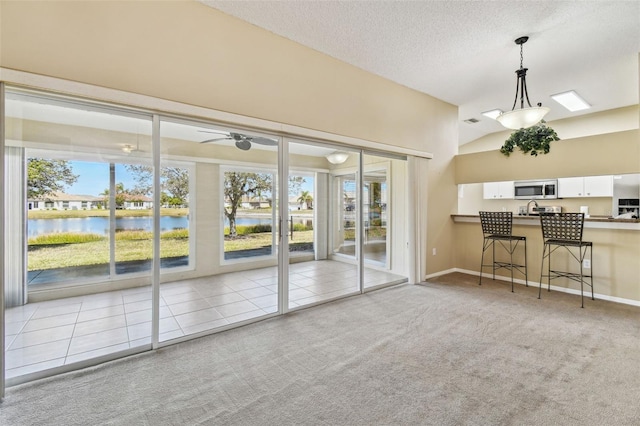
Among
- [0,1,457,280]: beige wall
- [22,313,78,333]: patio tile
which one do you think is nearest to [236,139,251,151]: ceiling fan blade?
[0,1,457,280]: beige wall

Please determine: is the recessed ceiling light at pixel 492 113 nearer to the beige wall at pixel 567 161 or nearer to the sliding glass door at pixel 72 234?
the beige wall at pixel 567 161

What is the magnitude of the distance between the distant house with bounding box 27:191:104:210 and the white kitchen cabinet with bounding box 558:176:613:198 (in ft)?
27.8

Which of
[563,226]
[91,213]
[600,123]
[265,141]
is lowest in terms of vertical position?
[563,226]

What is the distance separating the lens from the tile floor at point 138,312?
2.56 metres

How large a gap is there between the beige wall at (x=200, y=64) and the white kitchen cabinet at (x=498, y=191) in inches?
160

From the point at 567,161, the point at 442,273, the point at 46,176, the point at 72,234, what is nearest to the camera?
the point at 46,176

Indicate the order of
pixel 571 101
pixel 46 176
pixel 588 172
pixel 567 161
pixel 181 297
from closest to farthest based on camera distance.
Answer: pixel 46 176 < pixel 181 297 < pixel 588 172 < pixel 567 161 < pixel 571 101

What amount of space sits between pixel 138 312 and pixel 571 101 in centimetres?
793

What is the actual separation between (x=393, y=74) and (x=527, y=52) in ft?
5.69

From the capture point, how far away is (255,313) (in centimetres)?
350

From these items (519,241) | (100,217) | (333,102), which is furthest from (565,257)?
(100,217)

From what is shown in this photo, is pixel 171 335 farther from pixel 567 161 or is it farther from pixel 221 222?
pixel 567 161

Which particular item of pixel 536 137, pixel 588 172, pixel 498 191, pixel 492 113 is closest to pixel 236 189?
pixel 536 137

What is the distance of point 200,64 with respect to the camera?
2.87 meters
